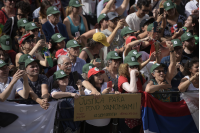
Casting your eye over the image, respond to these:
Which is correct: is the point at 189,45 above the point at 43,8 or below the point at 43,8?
below

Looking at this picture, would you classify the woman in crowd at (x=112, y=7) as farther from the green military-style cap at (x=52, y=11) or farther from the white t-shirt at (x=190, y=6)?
the white t-shirt at (x=190, y=6)

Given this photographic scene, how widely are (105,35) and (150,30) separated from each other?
3.66 ft

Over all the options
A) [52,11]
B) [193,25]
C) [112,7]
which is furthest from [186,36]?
[52,11]

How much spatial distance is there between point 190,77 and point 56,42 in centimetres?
299

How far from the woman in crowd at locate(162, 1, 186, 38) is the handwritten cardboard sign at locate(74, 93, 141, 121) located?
3.40 m

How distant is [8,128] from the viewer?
5.43m

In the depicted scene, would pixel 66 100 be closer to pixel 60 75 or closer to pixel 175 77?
pixel 60 75

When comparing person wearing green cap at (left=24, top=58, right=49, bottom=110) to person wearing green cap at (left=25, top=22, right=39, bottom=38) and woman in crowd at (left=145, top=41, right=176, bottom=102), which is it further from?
woman in crowd at (left=145, top=41, right=176, bottom=102)

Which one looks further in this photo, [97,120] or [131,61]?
[131,61]

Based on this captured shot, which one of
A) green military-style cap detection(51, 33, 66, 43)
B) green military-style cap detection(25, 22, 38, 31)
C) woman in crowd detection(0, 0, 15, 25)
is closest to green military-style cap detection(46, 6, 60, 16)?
green military-style cap detection(25, 22, 38, 31)

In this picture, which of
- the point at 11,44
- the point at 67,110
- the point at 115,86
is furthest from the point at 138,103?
the point at 11,44

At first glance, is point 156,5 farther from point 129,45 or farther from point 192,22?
point 129,45

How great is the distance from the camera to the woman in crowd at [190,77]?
5.98 m

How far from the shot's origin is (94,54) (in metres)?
7.20
